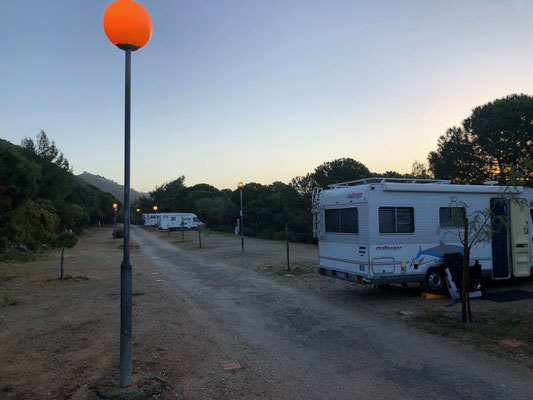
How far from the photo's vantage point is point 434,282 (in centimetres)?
950

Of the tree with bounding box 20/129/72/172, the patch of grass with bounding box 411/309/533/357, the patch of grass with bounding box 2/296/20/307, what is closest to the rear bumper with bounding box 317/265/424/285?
the patch of grass with bounding box 411/309/533/357

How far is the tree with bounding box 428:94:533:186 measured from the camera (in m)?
25.0

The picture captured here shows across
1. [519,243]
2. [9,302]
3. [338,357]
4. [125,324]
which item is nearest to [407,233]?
[519,243]

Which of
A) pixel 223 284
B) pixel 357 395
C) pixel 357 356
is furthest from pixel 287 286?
pixel 357 395

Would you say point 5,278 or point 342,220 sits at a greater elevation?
point 342,220

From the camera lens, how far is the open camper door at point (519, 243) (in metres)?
10.2

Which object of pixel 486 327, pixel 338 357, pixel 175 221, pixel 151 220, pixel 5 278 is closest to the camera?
pixel 338 357

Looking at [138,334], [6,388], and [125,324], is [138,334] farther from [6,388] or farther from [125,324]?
[125,324]

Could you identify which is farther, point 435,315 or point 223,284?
point 223,284

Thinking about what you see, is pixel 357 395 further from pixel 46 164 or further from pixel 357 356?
pixel 46 164

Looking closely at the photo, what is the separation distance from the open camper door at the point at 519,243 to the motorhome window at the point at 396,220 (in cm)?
332

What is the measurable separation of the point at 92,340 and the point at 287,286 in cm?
641

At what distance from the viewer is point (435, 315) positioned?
25.3 feet

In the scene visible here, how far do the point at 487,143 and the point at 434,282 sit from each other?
2138 centimetres
